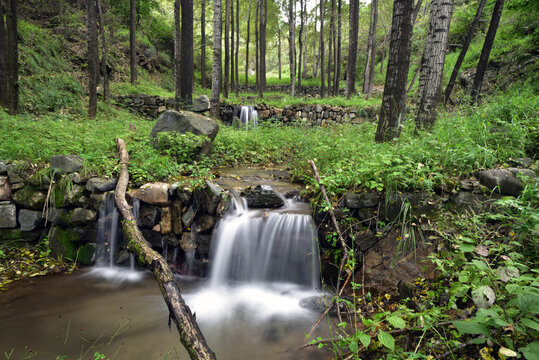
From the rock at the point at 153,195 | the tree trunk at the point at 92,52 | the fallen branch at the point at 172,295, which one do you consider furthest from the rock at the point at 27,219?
the tree trunk at the point at 92,52

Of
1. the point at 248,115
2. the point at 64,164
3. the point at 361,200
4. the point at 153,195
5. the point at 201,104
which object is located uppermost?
the point at 201,104

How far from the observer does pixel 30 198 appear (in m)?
4.45

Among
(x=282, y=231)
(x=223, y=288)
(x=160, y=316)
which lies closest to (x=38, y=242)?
(x=160, y=316)

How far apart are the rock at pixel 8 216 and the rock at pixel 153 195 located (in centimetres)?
205

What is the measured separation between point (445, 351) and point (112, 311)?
141 inches

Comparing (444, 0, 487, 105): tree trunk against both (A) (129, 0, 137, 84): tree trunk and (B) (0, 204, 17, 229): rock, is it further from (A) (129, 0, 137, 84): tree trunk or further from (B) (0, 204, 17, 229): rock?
(A) (129, 0, 137, 84): tree trunk

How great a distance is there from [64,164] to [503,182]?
6484mm

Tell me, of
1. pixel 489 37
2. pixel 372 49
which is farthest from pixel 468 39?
pixel 372 49

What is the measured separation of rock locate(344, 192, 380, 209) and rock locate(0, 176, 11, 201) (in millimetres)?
5557

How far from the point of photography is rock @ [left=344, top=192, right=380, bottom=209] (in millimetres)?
3631

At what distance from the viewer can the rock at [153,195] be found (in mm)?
4375

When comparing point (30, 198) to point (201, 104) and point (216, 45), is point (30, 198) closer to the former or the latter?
point (201, 104)

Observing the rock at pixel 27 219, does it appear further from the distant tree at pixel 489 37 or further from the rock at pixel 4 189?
the distant tree at pixel 489 37

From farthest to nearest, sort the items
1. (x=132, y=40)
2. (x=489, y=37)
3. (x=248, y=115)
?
(x=132, y=40), (x=248, y=115), (x=489, y=37)
